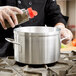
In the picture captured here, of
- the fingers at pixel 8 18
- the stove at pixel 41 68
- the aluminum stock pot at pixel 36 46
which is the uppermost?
the fingers at pixel 8 18

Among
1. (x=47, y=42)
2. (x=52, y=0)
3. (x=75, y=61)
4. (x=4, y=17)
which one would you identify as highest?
(x=52, y=0)

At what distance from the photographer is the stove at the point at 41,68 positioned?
0.87 m

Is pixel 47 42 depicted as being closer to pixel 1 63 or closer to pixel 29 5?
pixel 1 63

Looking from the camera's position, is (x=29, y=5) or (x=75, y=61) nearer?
(x=75, y=61)

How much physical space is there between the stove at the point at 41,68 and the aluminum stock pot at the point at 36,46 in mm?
36

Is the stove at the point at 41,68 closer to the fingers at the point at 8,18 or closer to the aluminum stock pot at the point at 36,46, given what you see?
the aluminum stock pot at the point at 36,46

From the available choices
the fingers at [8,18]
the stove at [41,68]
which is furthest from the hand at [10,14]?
the stove at [41,68]

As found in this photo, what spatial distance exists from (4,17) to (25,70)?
1.00 feet

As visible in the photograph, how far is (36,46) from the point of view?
38.8 inches

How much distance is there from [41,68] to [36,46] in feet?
0.38

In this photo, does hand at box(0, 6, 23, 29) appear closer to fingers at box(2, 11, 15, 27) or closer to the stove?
fingers at box(2, 11, 15, 27)

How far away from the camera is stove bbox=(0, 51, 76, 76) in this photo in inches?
34.4

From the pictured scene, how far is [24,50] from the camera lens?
3.32 ft

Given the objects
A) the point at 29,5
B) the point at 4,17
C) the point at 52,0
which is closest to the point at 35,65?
the point at 4,17
